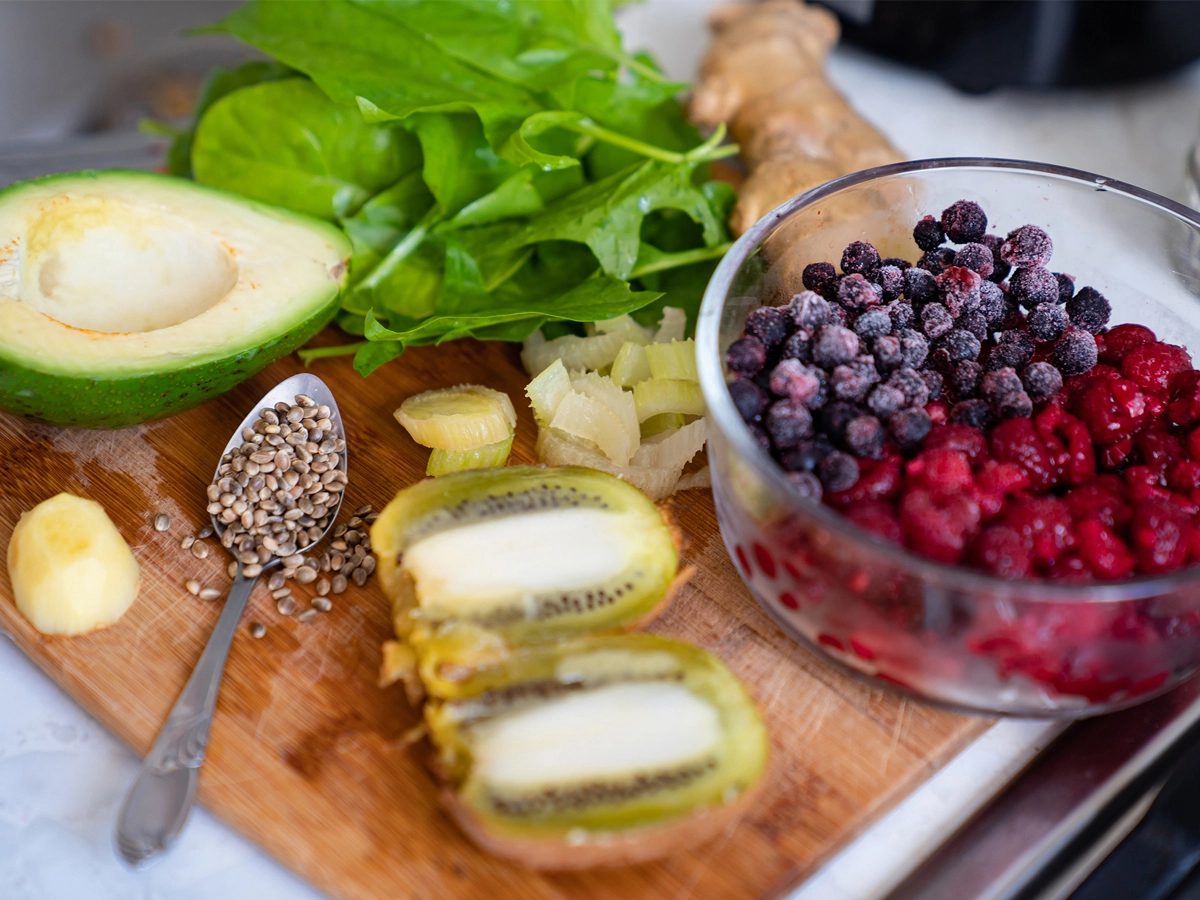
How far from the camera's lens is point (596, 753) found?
2.77 feet

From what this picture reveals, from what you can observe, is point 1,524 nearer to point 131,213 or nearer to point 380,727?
point 131,213

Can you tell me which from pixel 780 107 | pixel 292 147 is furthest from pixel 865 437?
pixel 292 147

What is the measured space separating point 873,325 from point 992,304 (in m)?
0.15

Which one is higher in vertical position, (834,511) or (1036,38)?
(1036,38)

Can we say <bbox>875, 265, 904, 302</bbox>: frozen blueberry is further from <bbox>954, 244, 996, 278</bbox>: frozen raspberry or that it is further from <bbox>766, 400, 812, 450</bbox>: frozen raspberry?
<bbox>766, 400, 812, 450</bbox>: frozen raspberry

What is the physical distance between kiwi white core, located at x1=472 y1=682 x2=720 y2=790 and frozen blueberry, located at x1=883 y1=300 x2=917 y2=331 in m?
0.46

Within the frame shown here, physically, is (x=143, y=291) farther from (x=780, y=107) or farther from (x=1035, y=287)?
(x=1035, y=287)

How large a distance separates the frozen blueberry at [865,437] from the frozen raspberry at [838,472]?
0.08ft

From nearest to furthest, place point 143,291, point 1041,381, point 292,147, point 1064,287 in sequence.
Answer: point 1041,381 → point 1064,287 → point 143,291 → point 292,147

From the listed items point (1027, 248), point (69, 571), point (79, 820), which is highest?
point (1027, 248)

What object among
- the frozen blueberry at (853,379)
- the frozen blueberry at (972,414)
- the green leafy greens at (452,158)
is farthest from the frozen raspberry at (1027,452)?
the green leafy greens at (452,158)

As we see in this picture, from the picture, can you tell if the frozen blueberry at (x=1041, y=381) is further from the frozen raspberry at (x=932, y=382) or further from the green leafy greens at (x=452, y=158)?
the green leafy greens at (x=452, y=158)

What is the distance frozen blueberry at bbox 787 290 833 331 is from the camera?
1.04 meters

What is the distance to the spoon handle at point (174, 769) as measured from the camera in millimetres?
853
